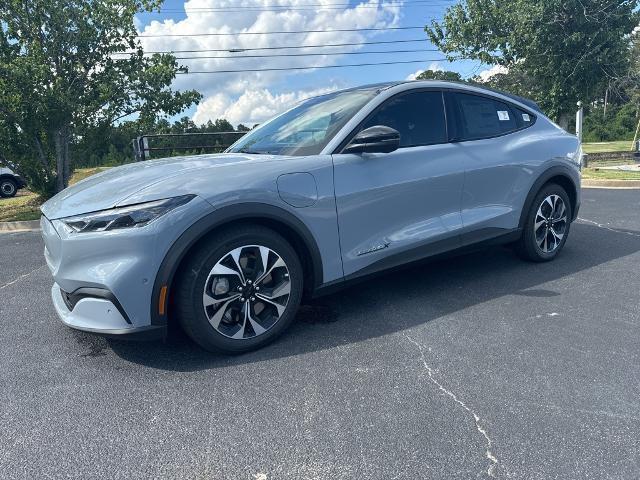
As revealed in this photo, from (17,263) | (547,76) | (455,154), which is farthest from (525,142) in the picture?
(547,76)

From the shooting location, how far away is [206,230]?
2.77 m

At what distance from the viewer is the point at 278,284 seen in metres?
3.07

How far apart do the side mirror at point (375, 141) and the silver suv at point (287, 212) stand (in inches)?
0.4

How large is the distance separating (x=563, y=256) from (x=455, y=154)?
6.48 ft

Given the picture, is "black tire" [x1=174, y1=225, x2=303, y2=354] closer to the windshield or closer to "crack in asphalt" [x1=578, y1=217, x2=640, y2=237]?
the windshield

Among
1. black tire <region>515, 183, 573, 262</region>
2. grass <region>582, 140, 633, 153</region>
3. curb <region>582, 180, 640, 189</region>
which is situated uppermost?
black tire <region>515, 183, 573, 262</region>

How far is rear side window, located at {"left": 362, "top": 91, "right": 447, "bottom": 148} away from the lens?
358 centimetres

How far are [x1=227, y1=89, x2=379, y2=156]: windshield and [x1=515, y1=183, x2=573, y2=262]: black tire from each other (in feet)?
6.24

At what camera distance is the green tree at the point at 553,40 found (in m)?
14.6

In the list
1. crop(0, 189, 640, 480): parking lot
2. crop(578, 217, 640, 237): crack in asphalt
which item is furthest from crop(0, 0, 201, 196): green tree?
crop(578, 217, 640, 237): crack in asphalt

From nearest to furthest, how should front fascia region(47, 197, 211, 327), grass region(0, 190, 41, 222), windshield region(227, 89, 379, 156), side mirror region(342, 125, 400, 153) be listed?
front fascia region(47, 197, 211, 327) < side mirror region(342, 125, 400, 153) < windshield region(227, 89, 379, 156) < grass region(0, 190, 41, 222)

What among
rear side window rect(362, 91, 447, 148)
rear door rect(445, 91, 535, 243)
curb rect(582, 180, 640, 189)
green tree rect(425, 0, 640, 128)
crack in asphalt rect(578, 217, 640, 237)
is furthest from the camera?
green tree rect(425, 0, 640, 128)

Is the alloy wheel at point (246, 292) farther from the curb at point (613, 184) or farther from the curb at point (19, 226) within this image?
the curb at point (613, 184)

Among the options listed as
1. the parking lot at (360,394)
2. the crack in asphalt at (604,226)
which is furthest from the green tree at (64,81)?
the crack in asphalt at (604,226)
